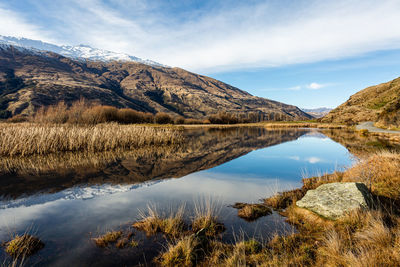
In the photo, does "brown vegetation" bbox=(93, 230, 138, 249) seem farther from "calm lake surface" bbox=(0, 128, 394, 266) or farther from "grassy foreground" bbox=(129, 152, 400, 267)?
"grassy foreground" bbox=(129, 152, 400, 267)

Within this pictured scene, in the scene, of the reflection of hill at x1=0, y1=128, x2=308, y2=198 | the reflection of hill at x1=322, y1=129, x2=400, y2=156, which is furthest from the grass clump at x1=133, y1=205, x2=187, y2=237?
the reflection of hill at x1=322, y1=129, x2=400, y2=156

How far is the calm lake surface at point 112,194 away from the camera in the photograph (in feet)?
18.0

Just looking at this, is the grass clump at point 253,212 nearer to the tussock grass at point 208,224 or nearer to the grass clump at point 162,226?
the tussock grass at point 208,224

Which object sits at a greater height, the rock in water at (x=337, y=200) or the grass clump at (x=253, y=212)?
the rock in water at (x=337, y=200)

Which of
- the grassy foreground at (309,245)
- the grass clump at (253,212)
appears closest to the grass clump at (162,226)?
the grassy foreground at (309,245)

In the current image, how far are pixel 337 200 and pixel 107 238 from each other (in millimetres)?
7096

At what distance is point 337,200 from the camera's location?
268 inches

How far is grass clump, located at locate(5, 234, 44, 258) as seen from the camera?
198 inches

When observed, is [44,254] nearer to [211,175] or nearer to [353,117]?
[211,175]

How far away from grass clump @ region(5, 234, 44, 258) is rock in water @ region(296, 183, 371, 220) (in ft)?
26.4

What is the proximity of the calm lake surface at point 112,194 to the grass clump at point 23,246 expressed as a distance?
0.57 feet

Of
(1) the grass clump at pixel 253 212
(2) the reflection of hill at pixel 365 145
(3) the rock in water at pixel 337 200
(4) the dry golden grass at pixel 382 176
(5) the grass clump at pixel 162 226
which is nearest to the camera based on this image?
(5) the grass clump at pixel 162 226

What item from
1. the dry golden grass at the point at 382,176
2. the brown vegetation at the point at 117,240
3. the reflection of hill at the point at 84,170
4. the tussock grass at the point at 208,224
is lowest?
the reflection of hill at the point at 84,170

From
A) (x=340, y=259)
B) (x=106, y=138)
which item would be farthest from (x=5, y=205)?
(x=106, y=138)
